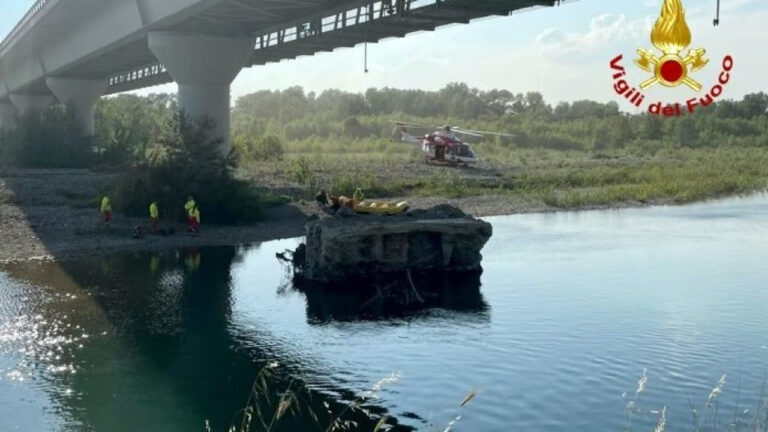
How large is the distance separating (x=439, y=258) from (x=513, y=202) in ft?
77.8

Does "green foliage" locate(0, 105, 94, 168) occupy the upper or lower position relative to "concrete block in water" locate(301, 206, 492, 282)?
upper

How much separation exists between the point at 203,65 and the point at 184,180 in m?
8.29

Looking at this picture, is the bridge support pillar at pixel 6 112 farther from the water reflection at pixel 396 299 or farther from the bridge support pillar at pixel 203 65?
the water reflection at pixel 396 299

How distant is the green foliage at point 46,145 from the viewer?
63.5m

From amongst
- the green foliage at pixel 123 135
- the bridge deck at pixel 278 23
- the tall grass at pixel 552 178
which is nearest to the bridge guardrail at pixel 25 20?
the bridge deck at pixel 278 23

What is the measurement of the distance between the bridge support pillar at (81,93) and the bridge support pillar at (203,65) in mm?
29950

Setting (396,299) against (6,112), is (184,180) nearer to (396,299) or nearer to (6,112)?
(396,299)

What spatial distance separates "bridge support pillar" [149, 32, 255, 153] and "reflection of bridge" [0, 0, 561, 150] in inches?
2.1

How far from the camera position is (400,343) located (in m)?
21.1

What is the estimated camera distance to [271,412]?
16.5 m

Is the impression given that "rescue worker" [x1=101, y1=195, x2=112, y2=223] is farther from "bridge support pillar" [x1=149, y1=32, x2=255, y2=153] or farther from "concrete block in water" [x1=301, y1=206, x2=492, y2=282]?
"concrete block in water" [x1=301, y1=206, x2=492, y2=282]

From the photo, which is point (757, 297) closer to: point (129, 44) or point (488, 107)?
point (129, 44)

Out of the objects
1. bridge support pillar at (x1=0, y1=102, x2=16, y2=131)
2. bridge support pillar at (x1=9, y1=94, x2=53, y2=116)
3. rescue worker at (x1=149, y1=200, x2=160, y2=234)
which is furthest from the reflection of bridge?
bridge support pillar at (x1=0, y1=102, x2=16, y2=131)

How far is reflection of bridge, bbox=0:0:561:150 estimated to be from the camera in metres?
33.8
